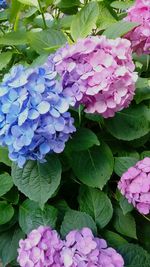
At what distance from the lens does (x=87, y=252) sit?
82 centimetres

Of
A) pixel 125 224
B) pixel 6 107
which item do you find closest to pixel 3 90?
pixel 6 107

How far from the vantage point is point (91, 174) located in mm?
941

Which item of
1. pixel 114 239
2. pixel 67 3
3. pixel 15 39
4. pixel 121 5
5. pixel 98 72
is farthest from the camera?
pixel 67 3

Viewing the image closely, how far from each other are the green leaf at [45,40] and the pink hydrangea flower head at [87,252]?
1.32 ft

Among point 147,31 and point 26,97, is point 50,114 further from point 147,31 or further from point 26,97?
point 147,31

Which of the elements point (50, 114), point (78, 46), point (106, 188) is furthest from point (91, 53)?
point (106, 188)

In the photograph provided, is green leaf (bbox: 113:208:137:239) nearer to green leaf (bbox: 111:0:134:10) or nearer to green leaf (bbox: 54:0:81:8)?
green leaf (bbox: 111:0:134:10)

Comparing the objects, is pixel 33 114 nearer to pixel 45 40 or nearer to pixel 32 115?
pixel 32 115

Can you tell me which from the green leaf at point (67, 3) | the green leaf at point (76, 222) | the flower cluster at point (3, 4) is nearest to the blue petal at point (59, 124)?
the green leaf at point (76, 222)

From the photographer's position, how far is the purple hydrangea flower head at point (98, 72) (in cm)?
85

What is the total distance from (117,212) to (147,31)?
388 mm

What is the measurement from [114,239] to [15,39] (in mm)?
492

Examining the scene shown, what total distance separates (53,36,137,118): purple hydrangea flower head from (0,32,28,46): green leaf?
0.70 ft

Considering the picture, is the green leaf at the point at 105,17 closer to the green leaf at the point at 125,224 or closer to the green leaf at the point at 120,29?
the green leaf at the point at 120,29
